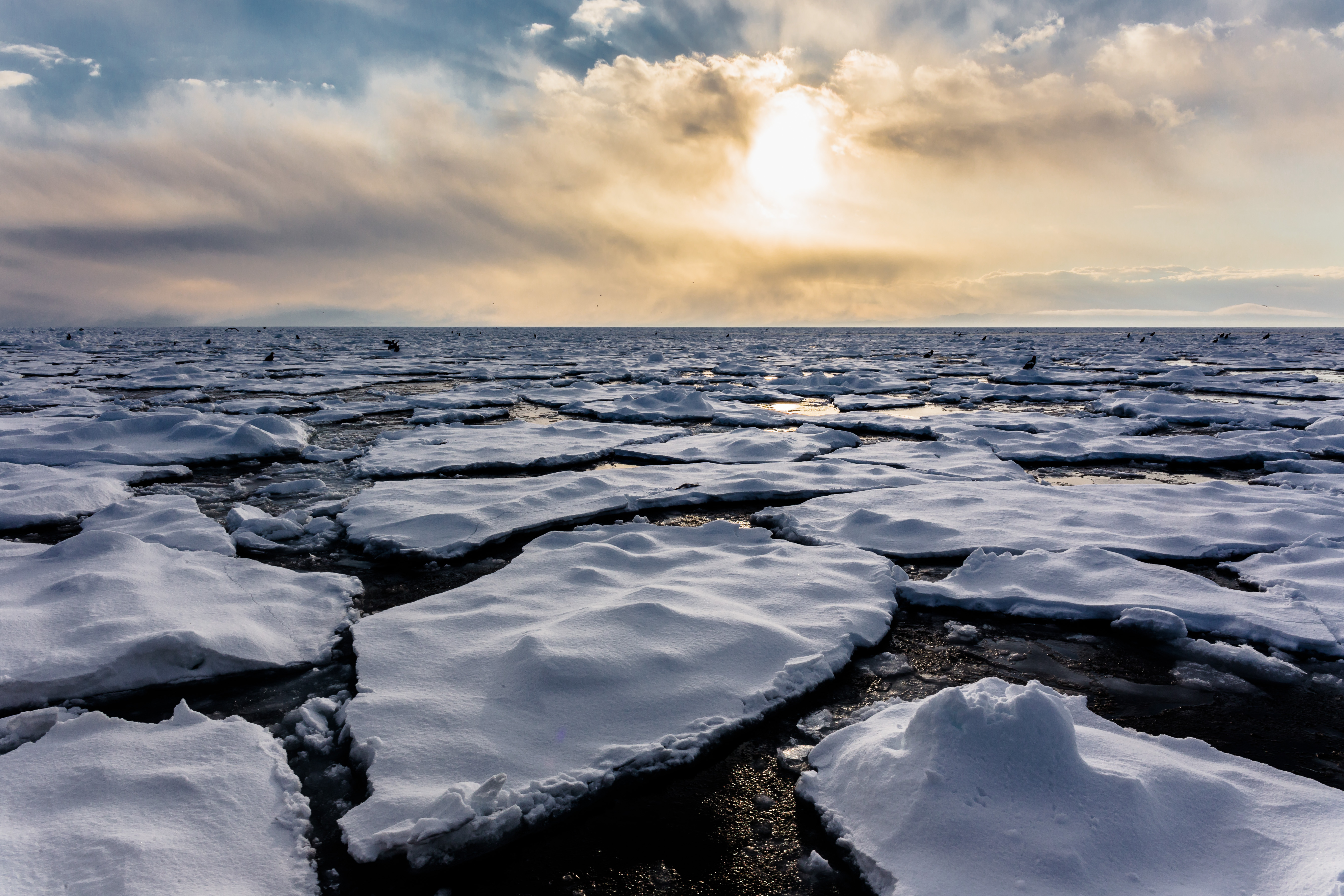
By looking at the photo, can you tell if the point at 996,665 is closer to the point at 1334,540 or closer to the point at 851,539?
the point at 851,539

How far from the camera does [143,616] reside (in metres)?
2.79

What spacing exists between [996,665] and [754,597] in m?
1.13

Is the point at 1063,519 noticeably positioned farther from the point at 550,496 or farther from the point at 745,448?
the point at 550,496

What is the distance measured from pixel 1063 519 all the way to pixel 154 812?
513cm

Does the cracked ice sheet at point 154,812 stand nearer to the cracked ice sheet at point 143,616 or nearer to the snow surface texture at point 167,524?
the cracked ice sheet at point 143,616

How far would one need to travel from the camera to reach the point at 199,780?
1892 mm

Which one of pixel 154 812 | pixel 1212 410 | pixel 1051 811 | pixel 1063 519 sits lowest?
pixel 154 812

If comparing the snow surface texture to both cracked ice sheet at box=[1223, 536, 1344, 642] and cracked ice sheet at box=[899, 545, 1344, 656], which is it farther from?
cracked ice sheet at box=[1223, 536, 1344, 642]

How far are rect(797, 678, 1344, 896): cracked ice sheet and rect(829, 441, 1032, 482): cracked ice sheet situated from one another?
4.15 m

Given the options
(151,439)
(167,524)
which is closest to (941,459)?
(167,524)

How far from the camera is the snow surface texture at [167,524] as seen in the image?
3.88 meters

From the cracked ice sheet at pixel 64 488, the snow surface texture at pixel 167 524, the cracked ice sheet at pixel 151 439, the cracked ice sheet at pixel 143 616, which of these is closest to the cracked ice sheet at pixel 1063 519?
the cracked ice sheet at pixel 143 616

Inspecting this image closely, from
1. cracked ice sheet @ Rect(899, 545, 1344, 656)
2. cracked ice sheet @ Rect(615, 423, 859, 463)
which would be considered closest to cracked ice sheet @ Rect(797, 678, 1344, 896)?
cracked ice sheet @ Rect(899, 545, 1344, 656)

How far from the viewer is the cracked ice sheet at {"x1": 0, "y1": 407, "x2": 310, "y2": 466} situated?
616 cm
